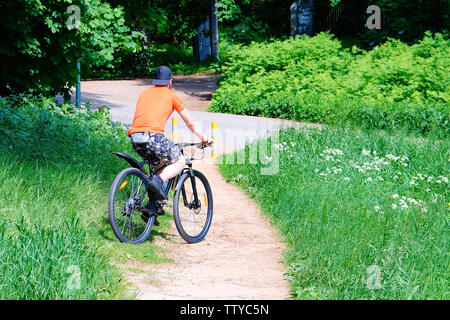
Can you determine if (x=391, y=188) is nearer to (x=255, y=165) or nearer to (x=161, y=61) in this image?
(x=255, y=165)

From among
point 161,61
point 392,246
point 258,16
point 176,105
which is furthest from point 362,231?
point 161,61

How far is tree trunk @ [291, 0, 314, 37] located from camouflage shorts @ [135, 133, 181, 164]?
52.6ft

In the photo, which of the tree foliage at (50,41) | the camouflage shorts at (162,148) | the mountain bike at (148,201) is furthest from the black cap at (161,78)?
the tree foliage at (50,41)

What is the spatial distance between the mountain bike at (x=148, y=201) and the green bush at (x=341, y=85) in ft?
20.4

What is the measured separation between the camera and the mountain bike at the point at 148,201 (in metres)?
5.98

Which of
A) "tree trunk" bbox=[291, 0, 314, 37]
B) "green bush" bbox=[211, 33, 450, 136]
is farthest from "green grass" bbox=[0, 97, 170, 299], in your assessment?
"tree trunk" bbox=[291, 0, 314, 37]

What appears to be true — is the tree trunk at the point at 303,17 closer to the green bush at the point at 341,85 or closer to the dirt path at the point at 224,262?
the green bush at the point at 341,85

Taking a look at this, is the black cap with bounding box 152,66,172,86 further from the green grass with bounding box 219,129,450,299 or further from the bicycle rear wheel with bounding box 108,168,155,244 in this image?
the green grass with bounding box 219,129,450,299

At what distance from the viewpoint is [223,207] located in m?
8.51

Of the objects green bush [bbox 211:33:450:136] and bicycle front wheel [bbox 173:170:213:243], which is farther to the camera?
green bush [bbox 211:33:450:136]

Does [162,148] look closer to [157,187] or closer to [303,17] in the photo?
[157,187]

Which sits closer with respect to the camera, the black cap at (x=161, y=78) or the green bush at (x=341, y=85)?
the black cap at (x=161, y=78)

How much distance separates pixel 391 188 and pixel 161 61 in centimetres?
2493

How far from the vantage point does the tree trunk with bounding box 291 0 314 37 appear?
21.4 meters
